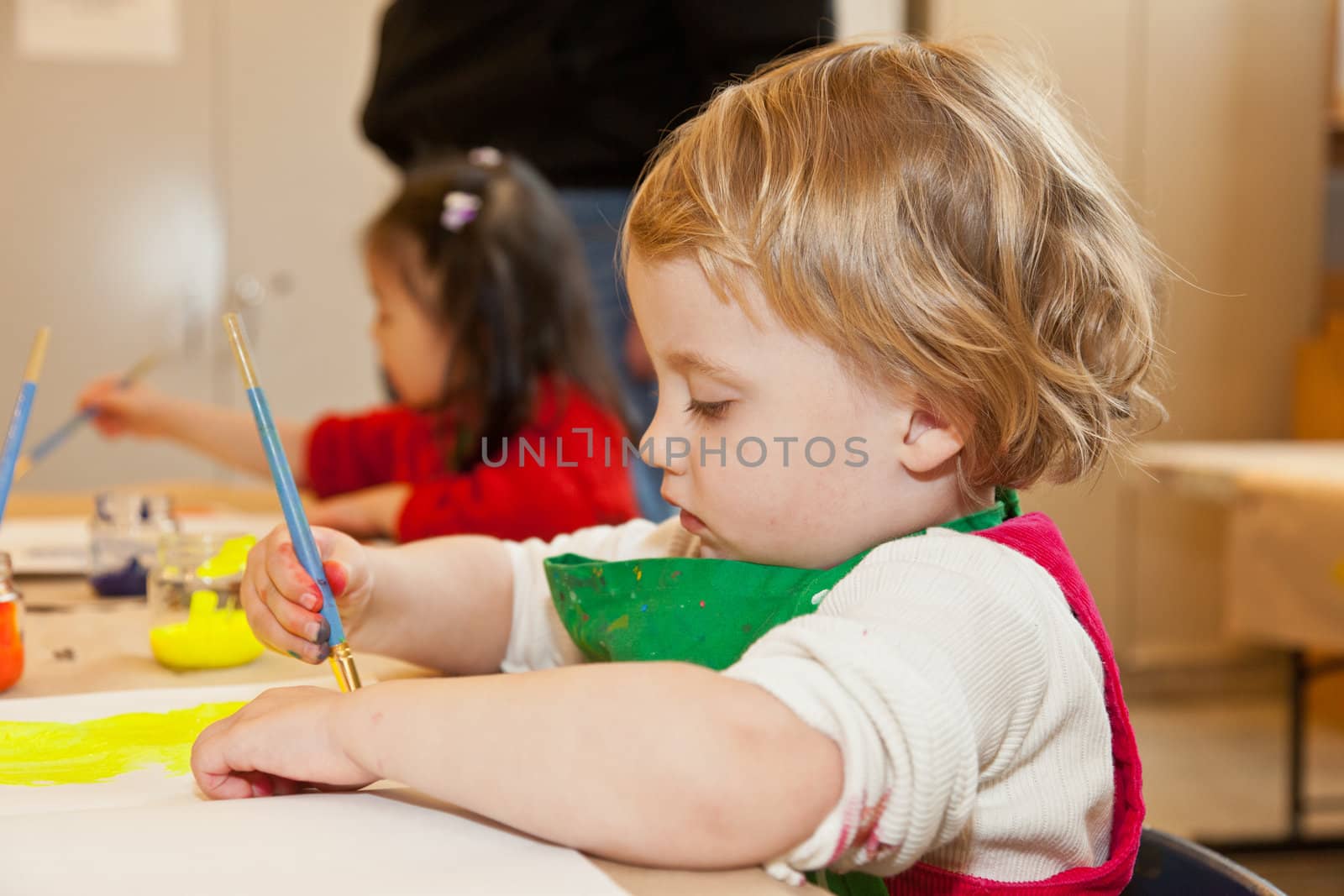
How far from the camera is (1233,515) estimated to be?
6.59ft

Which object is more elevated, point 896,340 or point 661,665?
point 896,340

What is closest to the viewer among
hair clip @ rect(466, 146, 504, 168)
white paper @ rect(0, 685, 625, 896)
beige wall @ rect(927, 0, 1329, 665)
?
white paper @ rect(0, 685, 625, 896)

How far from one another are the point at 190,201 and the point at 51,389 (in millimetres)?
560

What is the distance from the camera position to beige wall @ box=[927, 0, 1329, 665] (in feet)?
9.10

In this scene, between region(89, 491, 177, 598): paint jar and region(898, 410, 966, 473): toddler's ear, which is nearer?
region(898, 410, 966, 473): toddler's ear

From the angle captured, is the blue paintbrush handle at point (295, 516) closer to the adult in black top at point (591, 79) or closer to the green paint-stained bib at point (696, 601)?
the green paint-stained bib at point (696, 601)

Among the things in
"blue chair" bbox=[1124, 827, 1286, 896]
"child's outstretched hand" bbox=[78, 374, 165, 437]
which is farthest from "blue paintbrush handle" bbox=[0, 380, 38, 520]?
"child's outstretched hand" bbox=[78, 374, 165, 437]

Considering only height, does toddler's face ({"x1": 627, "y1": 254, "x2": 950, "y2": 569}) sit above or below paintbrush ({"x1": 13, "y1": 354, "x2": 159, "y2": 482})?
above

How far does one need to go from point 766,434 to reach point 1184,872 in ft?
0.94

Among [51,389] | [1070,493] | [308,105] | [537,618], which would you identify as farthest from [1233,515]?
[51,389]

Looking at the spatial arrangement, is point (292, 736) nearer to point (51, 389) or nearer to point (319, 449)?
point (319, 449)

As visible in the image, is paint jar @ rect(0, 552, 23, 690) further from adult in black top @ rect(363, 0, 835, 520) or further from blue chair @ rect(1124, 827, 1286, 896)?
adult in black top @ rect(363, 0, 835, 520)

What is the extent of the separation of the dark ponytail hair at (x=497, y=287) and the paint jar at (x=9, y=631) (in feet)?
2.49

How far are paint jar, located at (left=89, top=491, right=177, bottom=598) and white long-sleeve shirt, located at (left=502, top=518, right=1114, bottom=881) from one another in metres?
0.67
